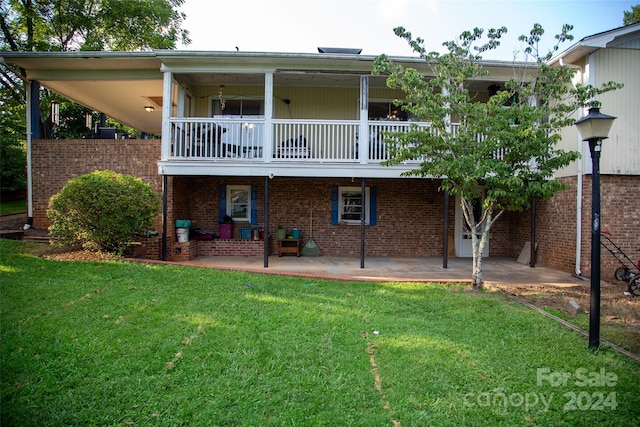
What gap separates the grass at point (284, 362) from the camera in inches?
106

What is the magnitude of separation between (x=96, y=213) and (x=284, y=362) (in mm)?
5641

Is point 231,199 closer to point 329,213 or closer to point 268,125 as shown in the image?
point 329,213

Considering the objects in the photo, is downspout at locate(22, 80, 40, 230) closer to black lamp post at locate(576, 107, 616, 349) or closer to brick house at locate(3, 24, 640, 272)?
brick house at locate(3, 24, 640, 272)

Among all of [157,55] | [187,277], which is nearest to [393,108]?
[157,55]

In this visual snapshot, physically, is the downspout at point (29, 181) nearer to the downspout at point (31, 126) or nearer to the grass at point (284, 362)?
the downspout at point (31, 126)

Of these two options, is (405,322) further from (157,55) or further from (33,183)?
(33,183)

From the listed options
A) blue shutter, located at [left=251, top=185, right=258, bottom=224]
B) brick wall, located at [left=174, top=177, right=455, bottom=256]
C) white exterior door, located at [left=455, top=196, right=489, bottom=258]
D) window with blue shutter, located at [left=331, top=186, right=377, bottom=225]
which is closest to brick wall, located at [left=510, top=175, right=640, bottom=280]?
white exterior door, located at [left=455, top=196, right=489, bottom=258]

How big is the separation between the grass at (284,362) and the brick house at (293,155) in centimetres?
346

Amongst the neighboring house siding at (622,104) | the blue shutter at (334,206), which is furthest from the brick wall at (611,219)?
the blue shutter at (334,206)

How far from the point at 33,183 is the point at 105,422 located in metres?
9.23

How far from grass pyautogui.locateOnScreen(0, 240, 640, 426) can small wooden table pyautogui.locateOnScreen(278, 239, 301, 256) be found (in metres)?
4.33

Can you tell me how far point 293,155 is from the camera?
8984 mm

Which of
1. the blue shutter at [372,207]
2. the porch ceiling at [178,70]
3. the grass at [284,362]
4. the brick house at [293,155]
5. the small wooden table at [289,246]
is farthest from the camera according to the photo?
the blue shutter at [372,207]

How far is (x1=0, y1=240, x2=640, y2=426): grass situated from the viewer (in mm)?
2686
